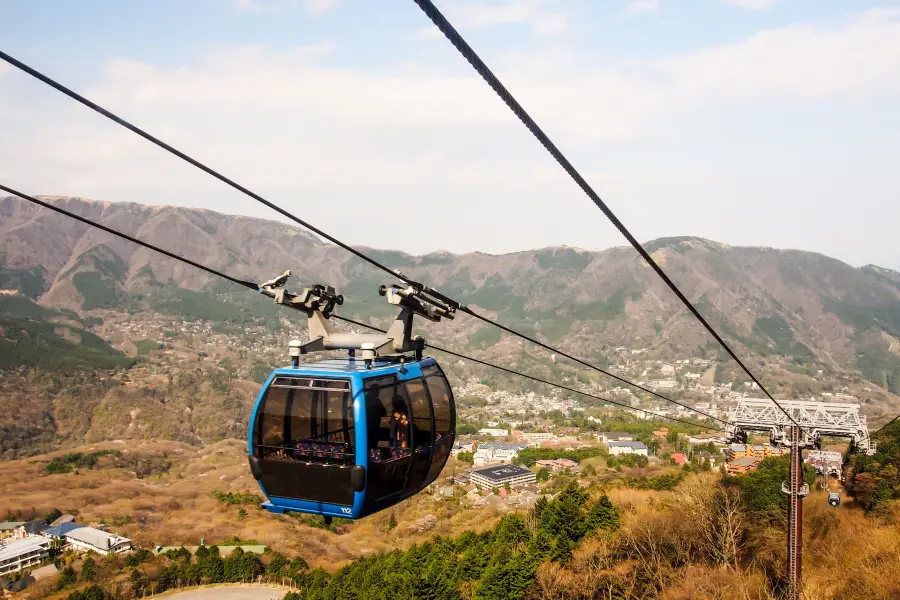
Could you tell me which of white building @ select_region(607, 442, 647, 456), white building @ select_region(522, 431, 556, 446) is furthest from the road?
white building @ select_region(522, 431, 556, 446)

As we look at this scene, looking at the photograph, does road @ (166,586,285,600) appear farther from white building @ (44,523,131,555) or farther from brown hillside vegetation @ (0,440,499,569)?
white building @ (44,523,131,555)

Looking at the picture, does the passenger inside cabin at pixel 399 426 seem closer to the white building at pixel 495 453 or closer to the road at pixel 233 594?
the road at pixel 233 594

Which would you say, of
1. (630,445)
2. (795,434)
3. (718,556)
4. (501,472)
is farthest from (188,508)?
(795,434)

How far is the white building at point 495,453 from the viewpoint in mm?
103812

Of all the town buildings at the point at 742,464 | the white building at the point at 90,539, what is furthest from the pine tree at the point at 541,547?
the white building at the point at 90,539

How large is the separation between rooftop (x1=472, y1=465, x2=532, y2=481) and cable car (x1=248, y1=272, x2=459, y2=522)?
8023cm

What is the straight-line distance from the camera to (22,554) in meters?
67.9

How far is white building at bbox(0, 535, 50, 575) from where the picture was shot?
66.3m

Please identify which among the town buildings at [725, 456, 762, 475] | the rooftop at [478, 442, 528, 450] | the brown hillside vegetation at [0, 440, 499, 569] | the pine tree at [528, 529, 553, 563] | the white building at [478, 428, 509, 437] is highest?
the pine tree at [528, 529, 553, 563]

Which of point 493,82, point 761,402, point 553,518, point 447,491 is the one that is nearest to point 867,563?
point 761,402

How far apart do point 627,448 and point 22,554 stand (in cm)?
8275

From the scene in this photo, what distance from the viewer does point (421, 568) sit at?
36.2 m

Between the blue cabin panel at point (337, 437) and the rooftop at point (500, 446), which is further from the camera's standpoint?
the rooftop at point (500, 446)

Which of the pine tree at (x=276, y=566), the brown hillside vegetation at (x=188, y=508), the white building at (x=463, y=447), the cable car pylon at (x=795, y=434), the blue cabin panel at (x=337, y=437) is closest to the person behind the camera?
the blue cabin panel at (x=337, y=437)
